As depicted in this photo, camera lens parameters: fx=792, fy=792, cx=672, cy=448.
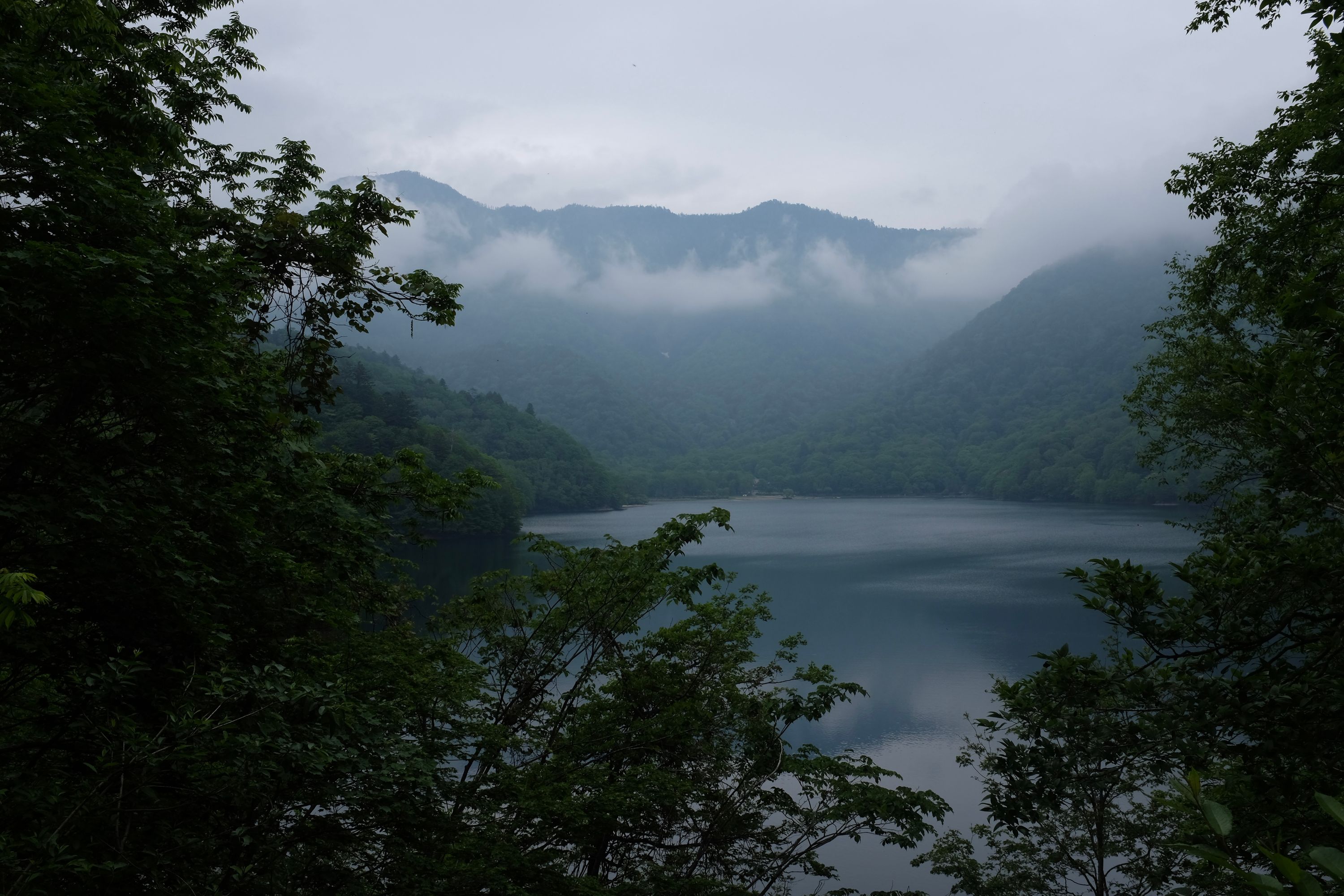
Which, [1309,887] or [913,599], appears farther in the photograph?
[913,599]

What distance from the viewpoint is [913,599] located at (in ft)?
116

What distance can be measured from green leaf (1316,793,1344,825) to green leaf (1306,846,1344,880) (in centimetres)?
4

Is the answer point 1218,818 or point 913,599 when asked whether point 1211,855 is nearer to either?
point 1218,818

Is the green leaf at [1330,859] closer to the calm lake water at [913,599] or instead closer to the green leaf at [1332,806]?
the green leaf at [1332,806]

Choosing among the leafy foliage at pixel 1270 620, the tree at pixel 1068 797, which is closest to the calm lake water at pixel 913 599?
the tree at pixel 1068 797

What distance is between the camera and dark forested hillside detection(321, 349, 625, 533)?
50.2 meters

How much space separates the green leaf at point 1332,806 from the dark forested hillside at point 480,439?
155 ft

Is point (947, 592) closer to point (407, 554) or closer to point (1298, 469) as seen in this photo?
point (407, 554)

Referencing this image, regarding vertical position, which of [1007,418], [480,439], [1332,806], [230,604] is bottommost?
[480,439]

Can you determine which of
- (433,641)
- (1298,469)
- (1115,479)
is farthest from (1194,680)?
(1115,479)

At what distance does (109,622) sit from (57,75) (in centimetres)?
313

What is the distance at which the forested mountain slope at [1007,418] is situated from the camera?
96000 mm

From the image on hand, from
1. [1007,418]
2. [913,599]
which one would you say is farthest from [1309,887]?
[1007,418]

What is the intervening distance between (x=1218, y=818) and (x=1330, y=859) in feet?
0.48
